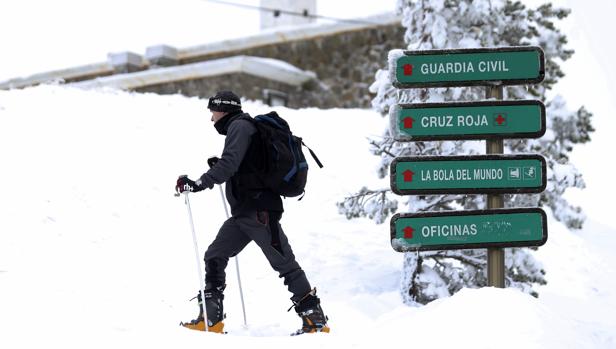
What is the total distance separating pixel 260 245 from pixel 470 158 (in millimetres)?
1997

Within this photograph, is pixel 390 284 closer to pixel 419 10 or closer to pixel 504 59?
pixel 419 10

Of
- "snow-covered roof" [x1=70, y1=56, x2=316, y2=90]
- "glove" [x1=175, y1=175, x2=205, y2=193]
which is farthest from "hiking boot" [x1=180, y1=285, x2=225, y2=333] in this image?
"snow-covered roof" [x1=70, y1=56, x2=316, y2=90]

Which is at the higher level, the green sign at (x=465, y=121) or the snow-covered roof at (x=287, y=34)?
the snow-covered roof at (x=287, y=34)

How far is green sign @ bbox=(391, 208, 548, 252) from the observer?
741cm

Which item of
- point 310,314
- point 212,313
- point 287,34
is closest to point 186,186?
point 212,313

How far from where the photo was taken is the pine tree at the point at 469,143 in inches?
424

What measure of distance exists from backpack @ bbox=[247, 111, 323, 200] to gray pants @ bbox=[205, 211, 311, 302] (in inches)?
10.8

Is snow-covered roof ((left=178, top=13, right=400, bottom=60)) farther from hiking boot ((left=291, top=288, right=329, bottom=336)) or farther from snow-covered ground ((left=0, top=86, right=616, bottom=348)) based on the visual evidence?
hiking boot ((left=291, top=288, right=329, bottom=336))

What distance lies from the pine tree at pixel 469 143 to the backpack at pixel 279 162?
3.56 m

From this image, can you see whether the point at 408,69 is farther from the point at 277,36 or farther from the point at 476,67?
the point at 277,36

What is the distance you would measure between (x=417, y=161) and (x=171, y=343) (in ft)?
9.13

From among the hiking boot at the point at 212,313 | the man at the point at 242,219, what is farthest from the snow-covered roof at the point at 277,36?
the hiking boot at the point at 212,313

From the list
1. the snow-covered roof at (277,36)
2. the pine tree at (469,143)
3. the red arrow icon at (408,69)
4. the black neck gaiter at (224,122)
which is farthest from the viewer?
the snow-covered roof at (277,36)

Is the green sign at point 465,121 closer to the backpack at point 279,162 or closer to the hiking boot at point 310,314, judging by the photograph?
the backpack at point 279,162
